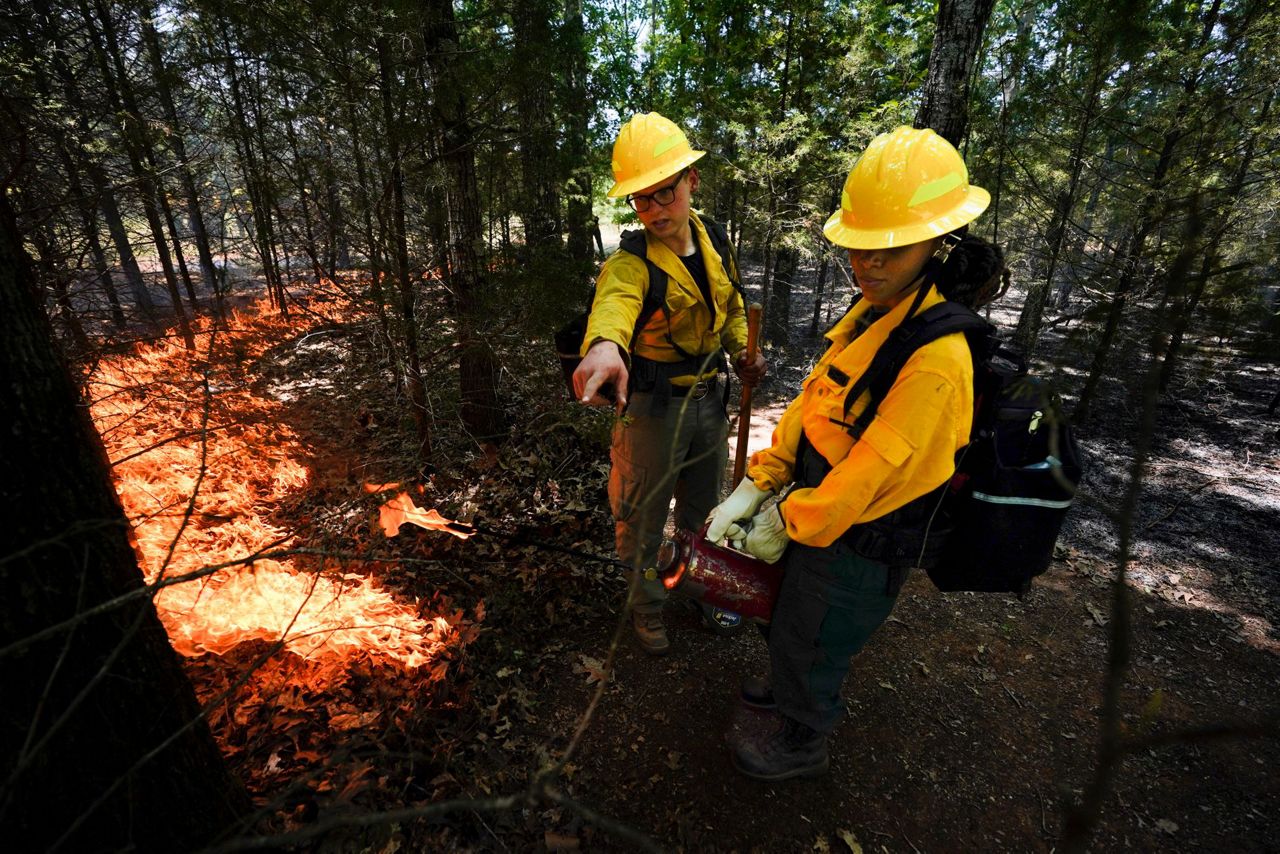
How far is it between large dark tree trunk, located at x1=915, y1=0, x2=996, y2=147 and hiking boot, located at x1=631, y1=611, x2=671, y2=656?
5.24 meters

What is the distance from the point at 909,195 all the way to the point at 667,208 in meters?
1.49

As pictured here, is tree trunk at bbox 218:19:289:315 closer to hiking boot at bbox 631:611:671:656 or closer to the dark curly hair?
hiking boot at bbox 631:611:671:656

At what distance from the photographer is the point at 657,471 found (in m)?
3.84

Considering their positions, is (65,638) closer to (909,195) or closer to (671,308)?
(671,308)

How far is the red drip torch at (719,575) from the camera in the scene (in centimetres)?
281

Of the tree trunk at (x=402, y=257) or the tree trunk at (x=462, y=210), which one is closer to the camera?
the tree trunk at (x=402, y=257)

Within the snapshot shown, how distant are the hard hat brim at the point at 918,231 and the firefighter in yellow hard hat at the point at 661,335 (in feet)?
3.01

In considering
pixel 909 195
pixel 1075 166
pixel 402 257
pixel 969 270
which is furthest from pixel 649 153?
pixel 1075 166

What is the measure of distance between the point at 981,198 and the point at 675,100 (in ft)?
38.2

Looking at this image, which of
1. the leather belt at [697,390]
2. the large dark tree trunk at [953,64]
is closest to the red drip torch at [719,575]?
the leather belt at [697,390]

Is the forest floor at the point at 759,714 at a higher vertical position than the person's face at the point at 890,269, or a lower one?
lower

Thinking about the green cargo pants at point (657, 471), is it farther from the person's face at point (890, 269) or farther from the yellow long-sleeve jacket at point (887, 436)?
the person's face at point (890, 269)

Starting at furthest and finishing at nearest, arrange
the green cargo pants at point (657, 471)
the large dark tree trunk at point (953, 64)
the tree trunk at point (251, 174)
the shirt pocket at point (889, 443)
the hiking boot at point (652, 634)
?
the tree trunk at point (251, 174) < the large dark tree trunk at point (953, 64) < the hiking boot at point (652, 634) < the green cargo pants at point (657, 471) < the shirt pocket at point (889, 443)

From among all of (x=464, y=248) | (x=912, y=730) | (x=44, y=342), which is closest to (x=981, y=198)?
(x=912, y=730)
